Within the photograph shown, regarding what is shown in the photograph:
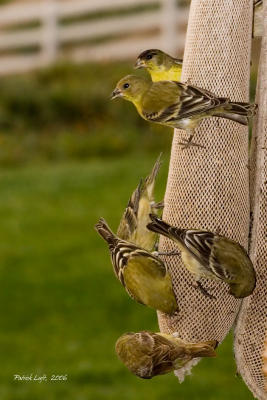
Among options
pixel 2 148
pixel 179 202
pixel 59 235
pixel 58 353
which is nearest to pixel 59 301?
pixel 58 353

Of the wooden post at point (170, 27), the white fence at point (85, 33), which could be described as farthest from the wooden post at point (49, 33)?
the wooden post at point (170, 27)

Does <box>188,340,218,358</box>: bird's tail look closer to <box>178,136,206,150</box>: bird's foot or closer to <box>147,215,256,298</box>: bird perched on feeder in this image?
<box>147,215,256,298</box>: bird perched on feeder

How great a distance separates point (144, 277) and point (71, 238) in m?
9.77

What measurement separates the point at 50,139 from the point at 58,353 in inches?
323

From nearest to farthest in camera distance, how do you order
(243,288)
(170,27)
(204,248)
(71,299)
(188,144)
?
(204,248) → (243,288) → (188,144) → (71,299) → (170,27)

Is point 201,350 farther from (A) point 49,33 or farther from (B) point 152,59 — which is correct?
(A) point 49,33

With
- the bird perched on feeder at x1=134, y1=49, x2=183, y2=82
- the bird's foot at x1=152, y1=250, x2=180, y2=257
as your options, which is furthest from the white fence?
the bird's foot at x1=152, y1=250, x2=180, y2=257

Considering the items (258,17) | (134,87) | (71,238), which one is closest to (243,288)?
(134,87)

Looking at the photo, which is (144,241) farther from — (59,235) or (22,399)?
(59,235)

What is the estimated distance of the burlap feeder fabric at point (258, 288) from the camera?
11.3 ft

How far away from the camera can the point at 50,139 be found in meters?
17.5

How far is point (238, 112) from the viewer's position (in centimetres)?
325

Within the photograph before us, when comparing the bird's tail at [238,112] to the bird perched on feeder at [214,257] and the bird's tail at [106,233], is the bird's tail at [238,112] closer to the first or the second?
the bird perched on feeder at [214,257]

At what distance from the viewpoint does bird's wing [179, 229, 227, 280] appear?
10.1ft
